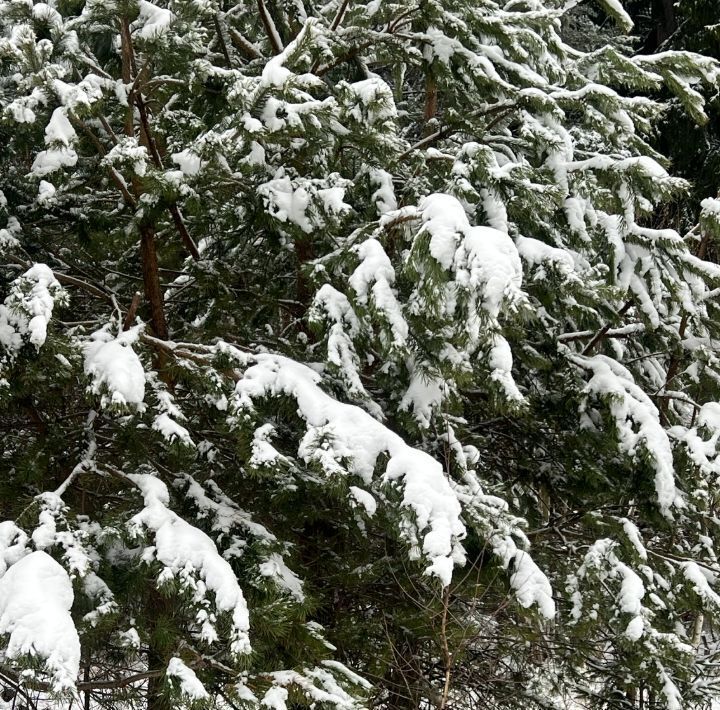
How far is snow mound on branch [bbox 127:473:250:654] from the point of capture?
2922mm

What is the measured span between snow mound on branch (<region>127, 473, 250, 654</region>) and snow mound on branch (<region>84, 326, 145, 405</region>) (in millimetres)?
507

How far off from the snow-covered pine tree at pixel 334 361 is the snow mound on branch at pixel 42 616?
13 mm

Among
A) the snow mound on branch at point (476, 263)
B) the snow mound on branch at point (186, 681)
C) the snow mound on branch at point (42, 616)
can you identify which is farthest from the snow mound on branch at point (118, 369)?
the snow mound on branch at point (476, 263)

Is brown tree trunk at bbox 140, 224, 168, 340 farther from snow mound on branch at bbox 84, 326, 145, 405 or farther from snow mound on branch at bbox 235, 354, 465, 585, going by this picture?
snow mound on branch at bbox 235, 354, 465, 585

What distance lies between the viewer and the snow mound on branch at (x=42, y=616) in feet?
8.23

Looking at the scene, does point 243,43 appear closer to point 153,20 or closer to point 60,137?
point 153,20

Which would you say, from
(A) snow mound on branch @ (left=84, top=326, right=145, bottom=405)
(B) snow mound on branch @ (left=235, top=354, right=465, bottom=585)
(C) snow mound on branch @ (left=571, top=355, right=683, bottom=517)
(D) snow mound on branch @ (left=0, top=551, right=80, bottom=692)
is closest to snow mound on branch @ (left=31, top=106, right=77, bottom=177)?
(A) snow mound on branch @ (left=84, top=326, right=145, bottom=405)

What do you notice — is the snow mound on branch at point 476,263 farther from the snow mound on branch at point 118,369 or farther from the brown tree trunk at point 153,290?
the brown tree trunk at point 153,290

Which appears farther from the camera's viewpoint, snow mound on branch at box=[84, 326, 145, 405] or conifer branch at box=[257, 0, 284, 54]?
conifer branch at box=[257, 0, 284, 54]

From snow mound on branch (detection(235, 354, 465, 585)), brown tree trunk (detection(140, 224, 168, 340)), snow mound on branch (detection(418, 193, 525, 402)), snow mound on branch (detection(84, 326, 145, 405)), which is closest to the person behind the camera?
snow mound on branch (detection(418, 193, 525, 402))

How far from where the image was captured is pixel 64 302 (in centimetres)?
337

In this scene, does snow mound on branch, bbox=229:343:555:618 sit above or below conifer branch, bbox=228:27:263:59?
below

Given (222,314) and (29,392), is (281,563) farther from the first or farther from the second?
(222,314)

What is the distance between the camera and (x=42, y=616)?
259cm
